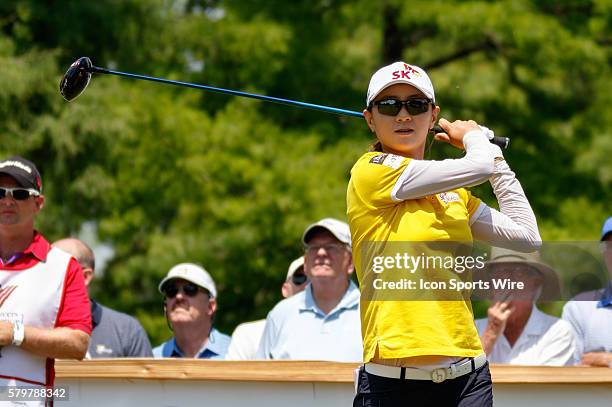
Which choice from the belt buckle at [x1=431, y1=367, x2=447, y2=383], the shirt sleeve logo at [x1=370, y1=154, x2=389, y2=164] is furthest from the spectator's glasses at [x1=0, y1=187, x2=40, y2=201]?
the belt buckle at [x1=431, y1=367, x2=447, y2=383]

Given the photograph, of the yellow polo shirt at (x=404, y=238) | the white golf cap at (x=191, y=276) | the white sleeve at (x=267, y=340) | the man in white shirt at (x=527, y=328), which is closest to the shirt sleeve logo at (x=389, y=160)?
the yellow polo shirt at (x=404, y=238)

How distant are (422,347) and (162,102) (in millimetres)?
10927

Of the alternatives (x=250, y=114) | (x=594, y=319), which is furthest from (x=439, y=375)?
(x=250, y=114)

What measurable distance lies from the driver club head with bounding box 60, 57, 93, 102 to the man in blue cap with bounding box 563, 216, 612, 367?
290 centimetres

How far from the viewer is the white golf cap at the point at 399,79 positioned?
4.33 metres

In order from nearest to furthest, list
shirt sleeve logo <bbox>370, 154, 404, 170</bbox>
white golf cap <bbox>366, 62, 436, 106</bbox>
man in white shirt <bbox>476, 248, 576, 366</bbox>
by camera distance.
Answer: shirt sleeve logo <bbox>370, 154, 404, 170</bbox> < white golf cap <bbox>366, 62, 436, 106</bbox> < man in white shirt <bbox>476, 248, 576, 366</bbox>

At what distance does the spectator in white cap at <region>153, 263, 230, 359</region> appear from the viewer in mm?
7449

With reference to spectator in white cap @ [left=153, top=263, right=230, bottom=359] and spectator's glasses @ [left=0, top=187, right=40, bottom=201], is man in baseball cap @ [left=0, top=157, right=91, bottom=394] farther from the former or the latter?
spectator in white cap @ [left=153, top=263, right=230, bottom=359]

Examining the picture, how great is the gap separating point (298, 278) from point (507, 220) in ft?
11.4

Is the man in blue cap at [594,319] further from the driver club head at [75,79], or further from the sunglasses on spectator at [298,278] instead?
the driver club head at [75,79]

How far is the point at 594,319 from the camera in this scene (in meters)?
6.29

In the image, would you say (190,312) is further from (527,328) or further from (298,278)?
(527,328)

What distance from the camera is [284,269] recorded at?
568 inches

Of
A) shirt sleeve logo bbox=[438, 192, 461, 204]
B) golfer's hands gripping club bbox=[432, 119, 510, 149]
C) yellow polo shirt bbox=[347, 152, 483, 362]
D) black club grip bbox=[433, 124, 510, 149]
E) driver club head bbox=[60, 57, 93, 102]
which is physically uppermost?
driver club head bbox=[60, 57, 93, 102]
